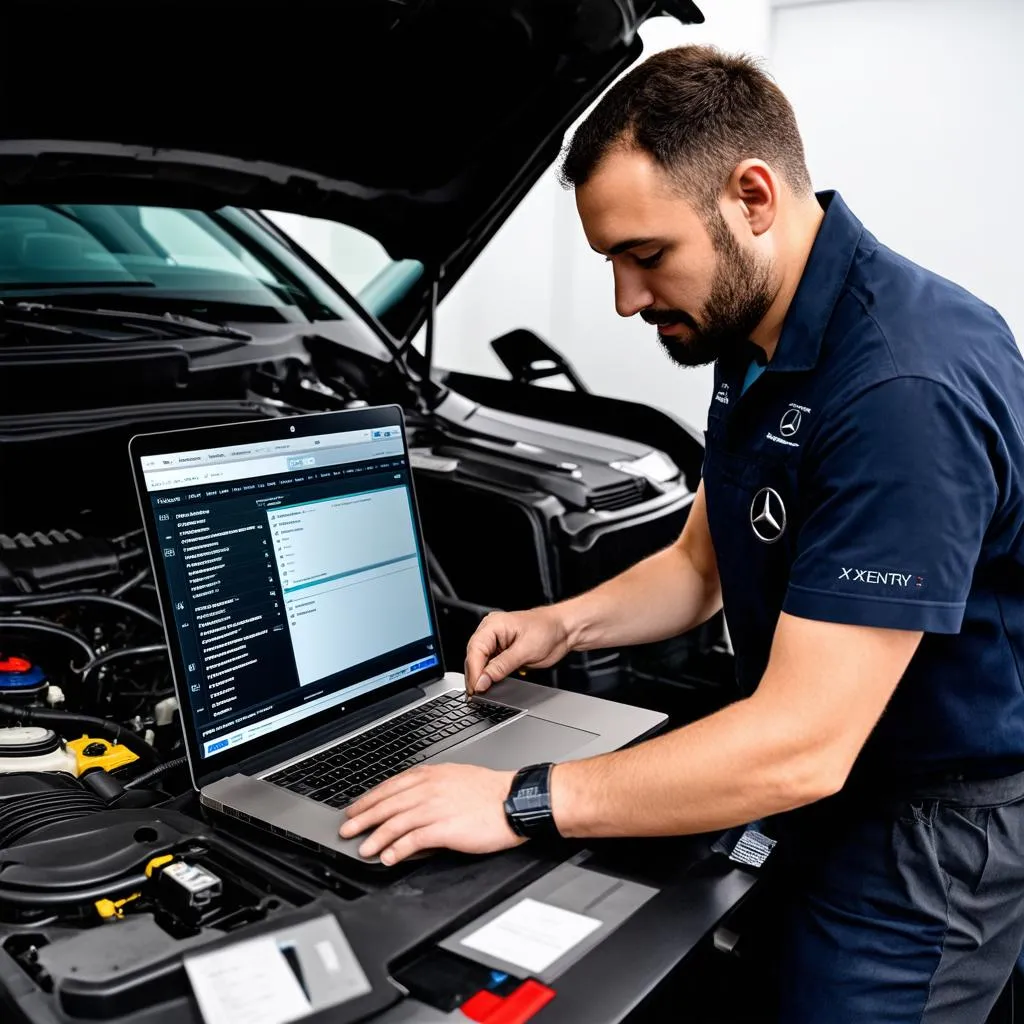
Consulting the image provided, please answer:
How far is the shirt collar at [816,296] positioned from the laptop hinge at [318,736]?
554mm

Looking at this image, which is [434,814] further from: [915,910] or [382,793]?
[915,910]

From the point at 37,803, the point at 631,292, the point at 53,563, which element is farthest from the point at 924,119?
the point at 37,803

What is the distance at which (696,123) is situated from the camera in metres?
0.96

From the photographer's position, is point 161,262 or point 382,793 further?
point 161,262

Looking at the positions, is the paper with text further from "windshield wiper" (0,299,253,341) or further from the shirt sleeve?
"windshield wiper" (0,299,253,341)

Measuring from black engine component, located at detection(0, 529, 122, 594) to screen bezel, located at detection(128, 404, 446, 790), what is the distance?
15.7 inches

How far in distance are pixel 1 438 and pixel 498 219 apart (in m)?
0.92

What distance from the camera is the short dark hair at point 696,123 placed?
3.14 ft

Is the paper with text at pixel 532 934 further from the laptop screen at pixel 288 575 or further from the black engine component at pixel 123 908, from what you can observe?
the laptop screen at pixel 288 575

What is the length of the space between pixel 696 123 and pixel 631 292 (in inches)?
6.8

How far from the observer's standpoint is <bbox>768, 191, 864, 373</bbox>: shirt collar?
1.01 m

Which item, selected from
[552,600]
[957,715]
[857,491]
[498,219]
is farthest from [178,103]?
[957,715]

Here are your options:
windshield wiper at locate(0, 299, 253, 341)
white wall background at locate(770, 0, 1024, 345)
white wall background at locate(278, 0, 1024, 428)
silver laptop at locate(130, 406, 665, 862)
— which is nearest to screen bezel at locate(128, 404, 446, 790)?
silver laptop at locate(130, 406, 665, 862)

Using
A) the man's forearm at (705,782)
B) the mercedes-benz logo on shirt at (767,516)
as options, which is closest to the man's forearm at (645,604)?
the mercedes-benz logo on shirt at (767,516)
